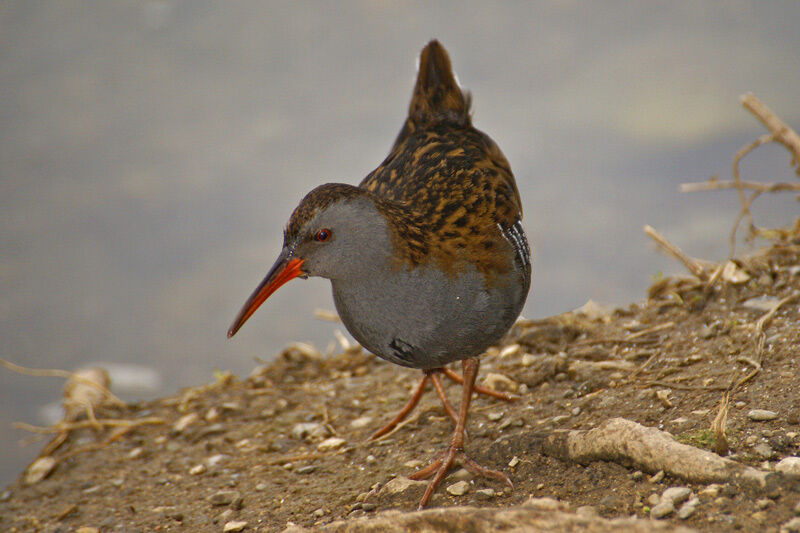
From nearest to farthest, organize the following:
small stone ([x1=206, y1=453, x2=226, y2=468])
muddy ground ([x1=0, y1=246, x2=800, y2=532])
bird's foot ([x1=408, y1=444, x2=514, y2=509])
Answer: muddy ground ([x1=0, y1=246, x2=800, y2=532]), bird's foot ([x1=408, y1=444, x2=514, y2=509]), small stone ([x1=206, y1=453, x2=226, y2=468])

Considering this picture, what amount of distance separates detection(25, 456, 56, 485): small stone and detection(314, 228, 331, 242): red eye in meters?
3.30

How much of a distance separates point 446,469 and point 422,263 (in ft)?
3.47

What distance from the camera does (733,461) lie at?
269 cm

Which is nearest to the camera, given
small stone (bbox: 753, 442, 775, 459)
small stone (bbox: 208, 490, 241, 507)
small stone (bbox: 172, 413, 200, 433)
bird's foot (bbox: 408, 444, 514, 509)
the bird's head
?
small stone (bbox: 753, 442, 775, 459)

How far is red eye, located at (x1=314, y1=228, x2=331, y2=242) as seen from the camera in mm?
3144

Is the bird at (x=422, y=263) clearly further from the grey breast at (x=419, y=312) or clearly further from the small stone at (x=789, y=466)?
the small stone at (x=789, y=466)

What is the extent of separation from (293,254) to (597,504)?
5.28 ft

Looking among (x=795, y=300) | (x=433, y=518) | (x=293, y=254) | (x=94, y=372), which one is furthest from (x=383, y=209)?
(x=94, y=372)

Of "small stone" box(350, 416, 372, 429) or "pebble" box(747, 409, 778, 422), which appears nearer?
"pebble" box(747, 409, 778, 422)

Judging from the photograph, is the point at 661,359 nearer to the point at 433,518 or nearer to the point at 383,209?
the point at 383,209

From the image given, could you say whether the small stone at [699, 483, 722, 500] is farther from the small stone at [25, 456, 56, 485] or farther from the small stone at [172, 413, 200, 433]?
the small stone at [25, 456, 56, 485]

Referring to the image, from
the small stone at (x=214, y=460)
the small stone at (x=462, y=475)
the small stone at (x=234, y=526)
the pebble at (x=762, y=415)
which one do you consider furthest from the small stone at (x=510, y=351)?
the small stone at (x=234, y=526)

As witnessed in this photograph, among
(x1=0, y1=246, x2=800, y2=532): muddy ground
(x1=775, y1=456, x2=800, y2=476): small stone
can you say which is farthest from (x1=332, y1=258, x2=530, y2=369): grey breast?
(x1=775, y1=456, x2=800, y2=476): small stone

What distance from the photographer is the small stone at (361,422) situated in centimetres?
468
